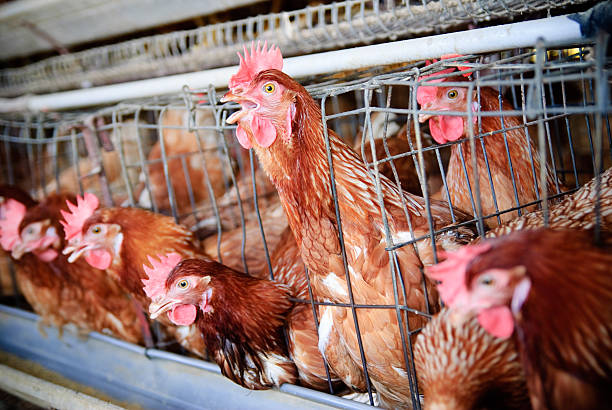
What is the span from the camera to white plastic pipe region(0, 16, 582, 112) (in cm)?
88

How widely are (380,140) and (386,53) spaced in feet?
2.11

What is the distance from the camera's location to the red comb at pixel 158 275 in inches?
51.9

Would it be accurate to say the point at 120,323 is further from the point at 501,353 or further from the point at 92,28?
the point at 92,28

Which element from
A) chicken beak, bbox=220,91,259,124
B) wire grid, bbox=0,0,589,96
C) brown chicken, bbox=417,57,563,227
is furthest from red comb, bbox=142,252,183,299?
wire grid, bbox=0,0,589,96

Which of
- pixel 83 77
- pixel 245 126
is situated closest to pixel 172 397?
pixel 245 126

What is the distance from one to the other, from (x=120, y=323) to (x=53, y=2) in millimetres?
1776

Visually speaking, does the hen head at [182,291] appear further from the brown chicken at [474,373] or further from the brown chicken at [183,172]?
the brown chicken at [183,172]

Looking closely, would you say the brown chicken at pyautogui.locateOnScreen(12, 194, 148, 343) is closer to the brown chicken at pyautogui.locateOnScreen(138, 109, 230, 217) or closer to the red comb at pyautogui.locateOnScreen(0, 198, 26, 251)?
the red comb at pyautogui.locateOnScreen(0, 198, 26, 251)

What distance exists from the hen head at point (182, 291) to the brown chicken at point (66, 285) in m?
0.62

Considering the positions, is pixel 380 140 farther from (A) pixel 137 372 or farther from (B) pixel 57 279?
(B) pixel 57 279

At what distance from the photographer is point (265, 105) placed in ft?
3.42

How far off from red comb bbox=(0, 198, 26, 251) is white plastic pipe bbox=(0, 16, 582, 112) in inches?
17.8

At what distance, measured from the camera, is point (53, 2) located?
2.51m

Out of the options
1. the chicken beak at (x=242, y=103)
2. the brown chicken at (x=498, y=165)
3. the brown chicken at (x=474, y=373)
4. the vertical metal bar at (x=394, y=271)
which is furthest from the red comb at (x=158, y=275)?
the brown chicken at (x=498, y=165)
